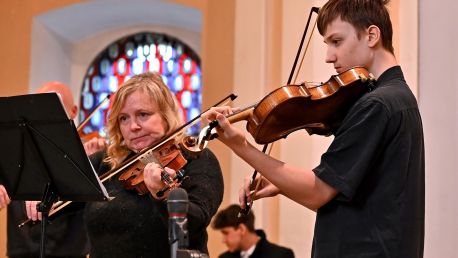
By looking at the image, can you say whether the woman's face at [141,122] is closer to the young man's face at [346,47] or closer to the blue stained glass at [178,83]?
the young man's face at [346,47]

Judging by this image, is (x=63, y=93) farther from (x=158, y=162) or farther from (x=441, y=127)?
(x=441, y=127)

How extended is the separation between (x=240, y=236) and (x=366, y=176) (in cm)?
324

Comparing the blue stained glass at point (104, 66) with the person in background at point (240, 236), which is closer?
the person in background at point (240, 236)

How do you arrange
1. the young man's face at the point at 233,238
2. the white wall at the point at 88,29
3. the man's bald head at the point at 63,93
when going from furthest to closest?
the white wall at the point at 88,29 < the young man's face at the point at 233,238 < the man's bald head at the point at 63,93

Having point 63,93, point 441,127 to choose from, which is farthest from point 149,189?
point 63,93

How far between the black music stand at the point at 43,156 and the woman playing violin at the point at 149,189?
22cm

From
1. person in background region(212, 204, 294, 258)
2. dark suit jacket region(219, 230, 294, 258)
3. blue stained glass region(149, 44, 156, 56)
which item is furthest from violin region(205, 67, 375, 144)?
blue stained glass region(149, 44, 156, 56)

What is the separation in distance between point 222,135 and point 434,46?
173cm

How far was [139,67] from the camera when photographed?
8.21 meters

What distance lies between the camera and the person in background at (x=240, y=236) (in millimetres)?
5559

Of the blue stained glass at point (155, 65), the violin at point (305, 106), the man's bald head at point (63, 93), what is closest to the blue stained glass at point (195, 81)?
the blue stained glass at point (155, 65)

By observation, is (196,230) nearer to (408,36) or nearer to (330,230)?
(330,230)

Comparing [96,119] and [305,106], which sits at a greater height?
[305,106]

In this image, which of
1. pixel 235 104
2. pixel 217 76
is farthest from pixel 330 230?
pixel 217 76
